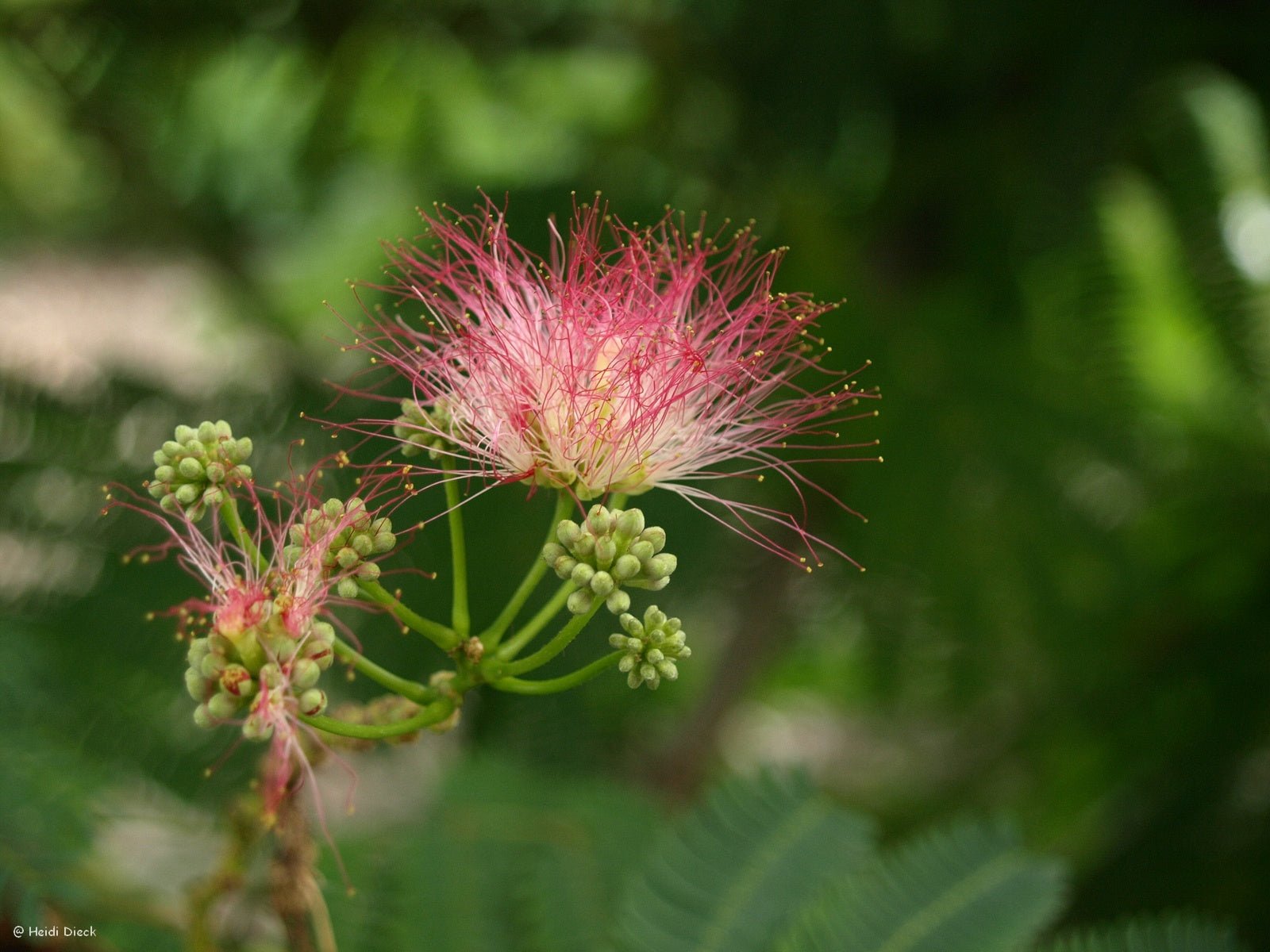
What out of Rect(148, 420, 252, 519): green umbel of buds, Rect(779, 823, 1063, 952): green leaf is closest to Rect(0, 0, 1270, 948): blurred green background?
Rect(779, 823, 1063, 952): green leaf

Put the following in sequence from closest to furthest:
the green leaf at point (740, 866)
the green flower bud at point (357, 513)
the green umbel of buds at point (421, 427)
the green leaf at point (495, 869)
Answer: the green flower bud at point (357, 513)
the green umbel of buds at point (421, 427)
the green leaf at point (740, 866)
the green leaf at point (495, 869)

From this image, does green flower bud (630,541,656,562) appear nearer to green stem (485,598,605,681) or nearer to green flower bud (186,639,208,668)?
green stem (485,598,605,681)

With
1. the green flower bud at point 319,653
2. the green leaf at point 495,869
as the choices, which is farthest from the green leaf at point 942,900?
the green flower bud at point 319,653

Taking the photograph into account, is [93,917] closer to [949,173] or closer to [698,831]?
[698,831]

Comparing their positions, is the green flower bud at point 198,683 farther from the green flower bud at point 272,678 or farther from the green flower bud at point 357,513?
the green flower bud at point 357,513

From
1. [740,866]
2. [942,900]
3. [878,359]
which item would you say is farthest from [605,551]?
[878,359]

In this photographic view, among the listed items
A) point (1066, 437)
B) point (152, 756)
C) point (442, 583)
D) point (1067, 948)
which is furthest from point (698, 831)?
point (1066, 437)
